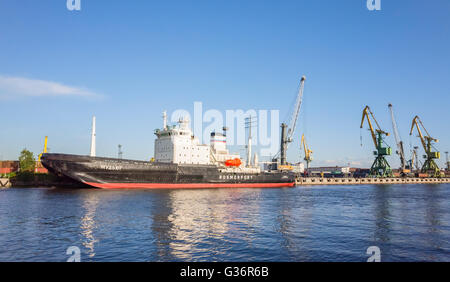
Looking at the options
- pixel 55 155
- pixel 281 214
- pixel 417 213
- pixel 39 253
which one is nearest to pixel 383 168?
pixel 417 213

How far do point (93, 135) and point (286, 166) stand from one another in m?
92.1

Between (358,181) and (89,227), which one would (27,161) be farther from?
(358,181)

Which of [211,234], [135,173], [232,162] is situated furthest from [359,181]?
[211,234]

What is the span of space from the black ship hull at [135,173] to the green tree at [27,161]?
31.0 m

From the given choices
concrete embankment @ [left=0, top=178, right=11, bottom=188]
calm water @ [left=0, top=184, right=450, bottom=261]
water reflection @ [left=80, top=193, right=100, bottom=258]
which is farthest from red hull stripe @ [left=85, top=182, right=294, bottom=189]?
concrete embankment @ [left=0, top=178, right=11, bottom=188]

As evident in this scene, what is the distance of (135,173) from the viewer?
48.1 metres

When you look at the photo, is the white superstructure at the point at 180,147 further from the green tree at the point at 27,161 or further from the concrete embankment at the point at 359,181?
the concrete embankment at the point at 359,181

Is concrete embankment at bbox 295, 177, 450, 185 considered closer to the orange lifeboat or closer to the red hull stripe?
the red hull stripe

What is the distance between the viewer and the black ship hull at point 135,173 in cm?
4428

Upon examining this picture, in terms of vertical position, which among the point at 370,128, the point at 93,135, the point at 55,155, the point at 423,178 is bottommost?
the point at 423,178

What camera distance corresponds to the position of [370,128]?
4550 inches

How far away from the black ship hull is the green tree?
1220 inches

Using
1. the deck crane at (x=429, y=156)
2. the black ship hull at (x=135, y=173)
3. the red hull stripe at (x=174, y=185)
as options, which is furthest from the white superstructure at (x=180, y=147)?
the deck crane at (x=429, y=156)
